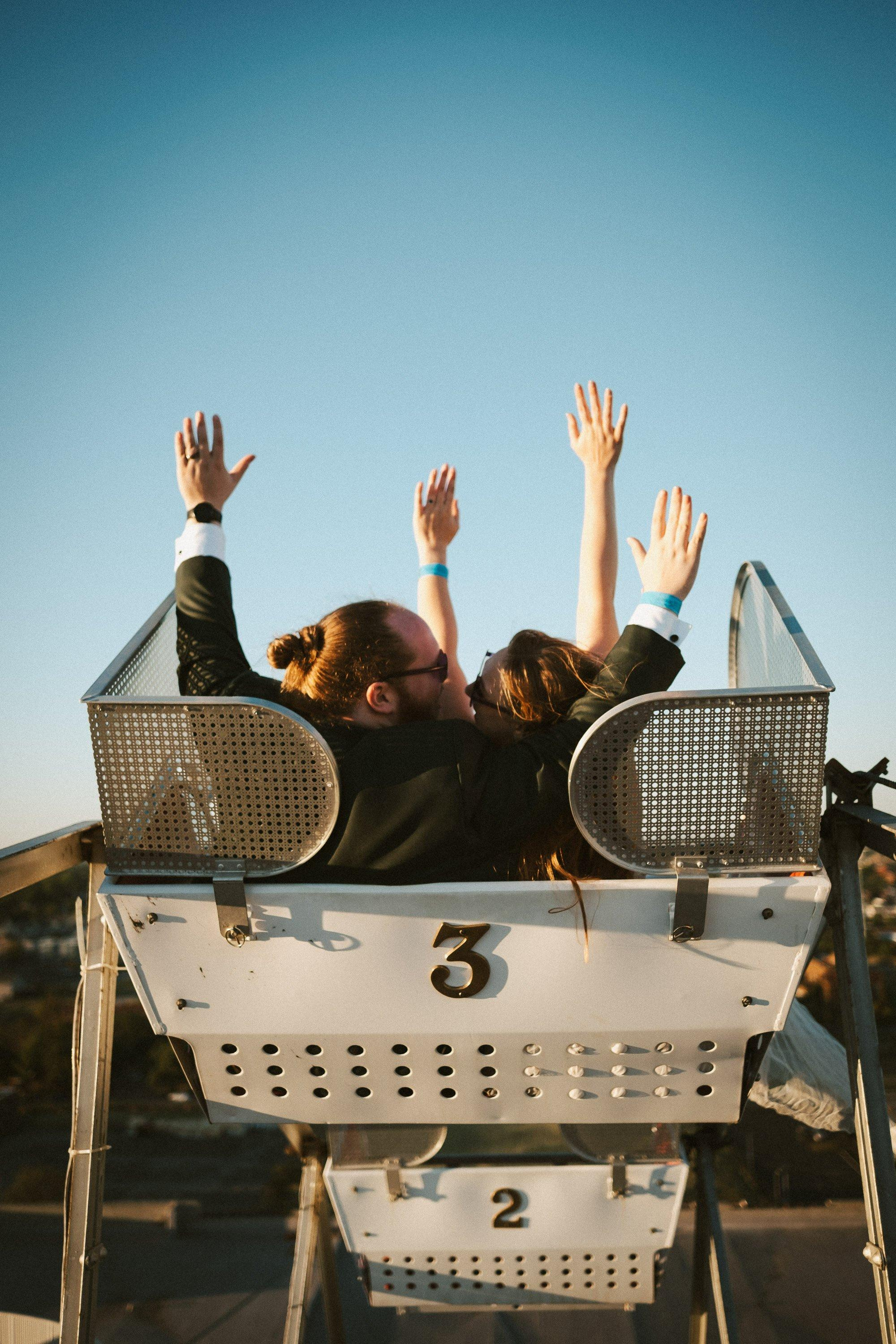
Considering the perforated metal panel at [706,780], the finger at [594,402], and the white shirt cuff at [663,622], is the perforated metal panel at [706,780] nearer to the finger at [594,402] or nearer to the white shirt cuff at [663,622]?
the white shirt cuff at [663,622]

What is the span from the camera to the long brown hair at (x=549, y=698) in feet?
5.50

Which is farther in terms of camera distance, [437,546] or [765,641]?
[437,546]

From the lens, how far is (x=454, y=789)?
1567mm

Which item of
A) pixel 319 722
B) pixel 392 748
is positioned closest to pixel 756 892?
pixel 392 748

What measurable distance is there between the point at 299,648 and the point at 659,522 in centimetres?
91

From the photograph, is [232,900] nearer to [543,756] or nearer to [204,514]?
[543,756]

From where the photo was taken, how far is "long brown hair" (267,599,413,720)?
1.91 meters

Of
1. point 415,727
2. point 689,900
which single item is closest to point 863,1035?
point 689,900

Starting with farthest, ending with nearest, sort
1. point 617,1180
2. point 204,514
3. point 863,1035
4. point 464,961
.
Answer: point 617,1180
point 204,514
point 863,1035
point 464,961

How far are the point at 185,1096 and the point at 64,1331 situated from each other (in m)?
32.2

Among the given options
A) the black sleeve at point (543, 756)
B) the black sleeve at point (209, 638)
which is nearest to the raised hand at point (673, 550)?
the black sleeve at point (543, 756)

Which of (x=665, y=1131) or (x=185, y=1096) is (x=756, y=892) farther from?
(x=185, y=1096)

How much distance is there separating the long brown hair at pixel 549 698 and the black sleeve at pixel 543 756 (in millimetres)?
82

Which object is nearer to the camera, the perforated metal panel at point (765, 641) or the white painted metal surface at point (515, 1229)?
the perforated metal panel at point (765, 641)
